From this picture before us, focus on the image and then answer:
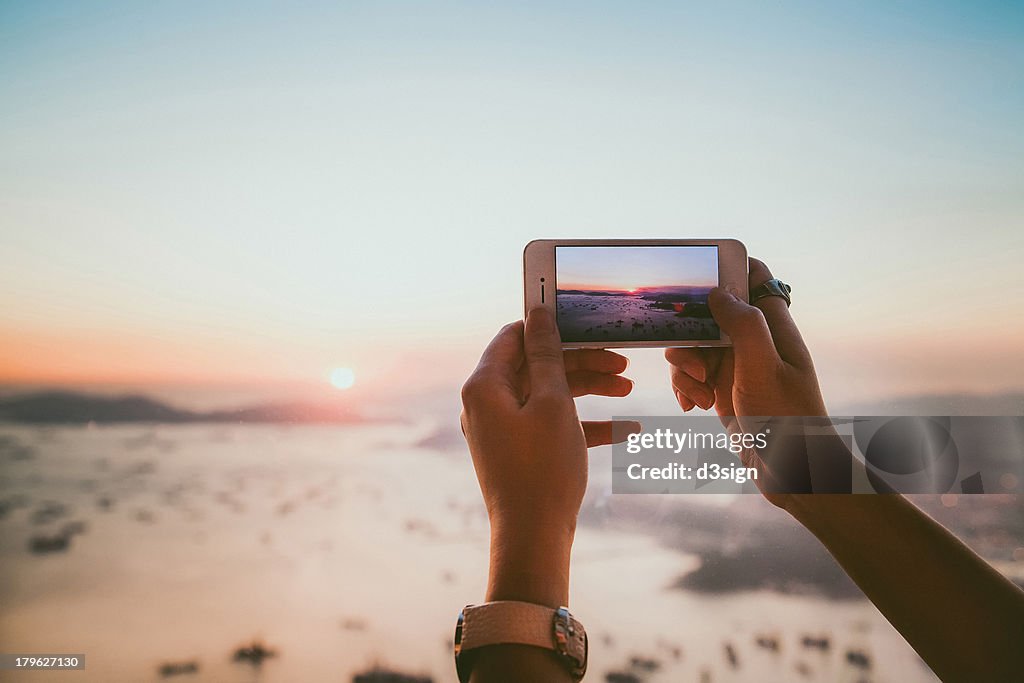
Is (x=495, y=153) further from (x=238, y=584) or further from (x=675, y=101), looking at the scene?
(x=238, y=584)

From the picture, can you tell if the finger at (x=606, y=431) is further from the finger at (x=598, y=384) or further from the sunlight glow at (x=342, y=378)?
the sunlight glow at (x=342, y=378)

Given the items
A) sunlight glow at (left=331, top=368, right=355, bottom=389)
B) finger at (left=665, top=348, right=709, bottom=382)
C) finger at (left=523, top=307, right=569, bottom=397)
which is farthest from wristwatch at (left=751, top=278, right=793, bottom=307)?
sunlight glow at (left=331, top=368, right=355, bottom=389)

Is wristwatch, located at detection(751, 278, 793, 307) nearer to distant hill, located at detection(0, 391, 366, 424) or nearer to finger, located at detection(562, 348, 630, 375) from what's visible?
finger, located at detection(562, 348, 630, 375)

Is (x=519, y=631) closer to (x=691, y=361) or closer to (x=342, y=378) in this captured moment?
(x=691, y=361)

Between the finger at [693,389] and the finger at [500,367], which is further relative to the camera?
the finger at [693,389]

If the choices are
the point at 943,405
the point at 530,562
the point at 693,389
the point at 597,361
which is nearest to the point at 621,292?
the point at 597,361

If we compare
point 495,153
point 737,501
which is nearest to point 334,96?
point 495,153

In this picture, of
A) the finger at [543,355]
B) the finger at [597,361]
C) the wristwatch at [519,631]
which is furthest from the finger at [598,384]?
the wristwatch at [519,631]
